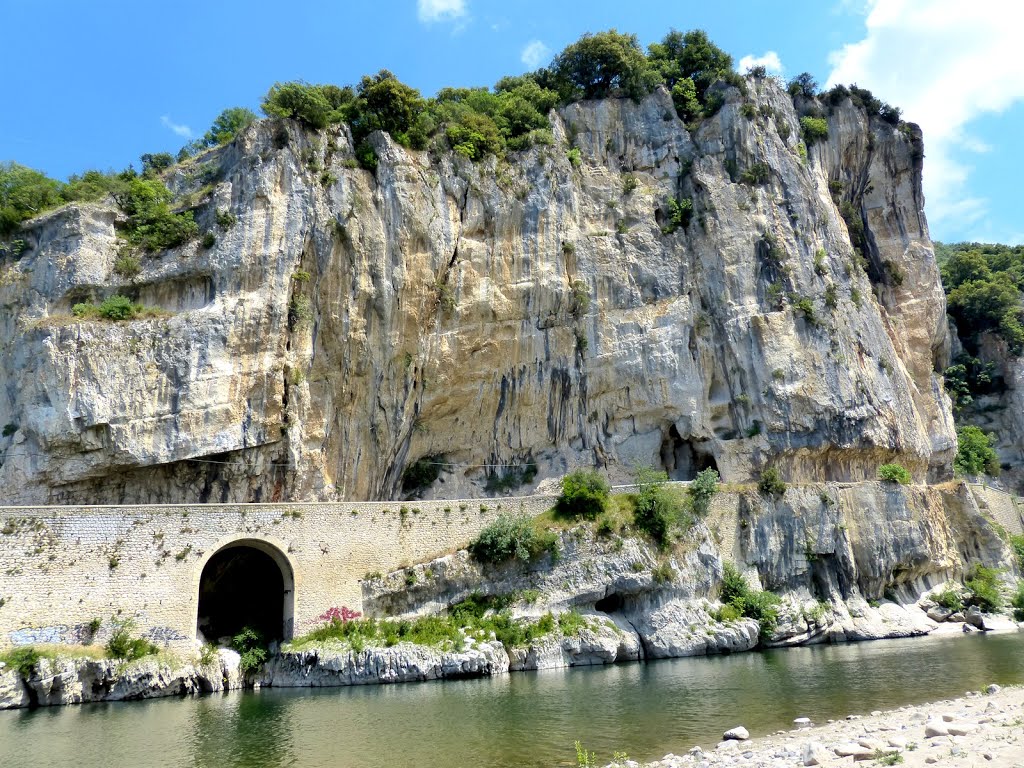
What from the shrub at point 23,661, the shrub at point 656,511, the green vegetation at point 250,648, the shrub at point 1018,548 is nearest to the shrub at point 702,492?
the shrub at point 656,511

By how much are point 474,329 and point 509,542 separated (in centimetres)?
1161

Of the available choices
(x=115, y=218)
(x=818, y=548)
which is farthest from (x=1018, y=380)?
(x=115, y=218)

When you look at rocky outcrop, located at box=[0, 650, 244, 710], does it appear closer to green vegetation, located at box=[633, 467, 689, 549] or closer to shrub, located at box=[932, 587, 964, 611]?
green vegetation, located at box=[633, 467, 689, 549]

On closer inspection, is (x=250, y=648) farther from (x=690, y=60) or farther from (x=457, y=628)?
(x=690, y=60)

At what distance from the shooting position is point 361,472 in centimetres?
3148

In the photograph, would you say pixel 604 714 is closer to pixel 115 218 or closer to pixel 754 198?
pixel 115 218

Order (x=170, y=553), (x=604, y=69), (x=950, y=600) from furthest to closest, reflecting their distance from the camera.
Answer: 1. (x=604, y=69)
2. (x=950, y=600)
3. (x=170, y=553)

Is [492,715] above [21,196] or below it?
below

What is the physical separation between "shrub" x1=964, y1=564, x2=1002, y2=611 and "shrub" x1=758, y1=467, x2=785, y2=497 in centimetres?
1073

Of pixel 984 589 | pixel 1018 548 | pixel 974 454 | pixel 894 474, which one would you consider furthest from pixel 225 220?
pixel 974 454

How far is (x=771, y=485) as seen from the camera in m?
31.9

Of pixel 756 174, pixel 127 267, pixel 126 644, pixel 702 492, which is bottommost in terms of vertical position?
pixel 126 644

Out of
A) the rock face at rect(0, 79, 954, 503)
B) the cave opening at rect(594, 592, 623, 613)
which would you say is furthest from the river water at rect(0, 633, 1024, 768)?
the rock face at rect(0, 79, 954, 503)

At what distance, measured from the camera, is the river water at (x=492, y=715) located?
1335 centimetres
